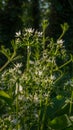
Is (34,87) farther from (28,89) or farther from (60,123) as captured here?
(60,123)

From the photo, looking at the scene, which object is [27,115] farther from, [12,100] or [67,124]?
[67,124]

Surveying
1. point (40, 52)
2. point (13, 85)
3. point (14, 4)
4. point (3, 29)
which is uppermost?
point (14, 4)

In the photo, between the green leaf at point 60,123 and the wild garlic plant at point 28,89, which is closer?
the wild garlic plant at point 28,89

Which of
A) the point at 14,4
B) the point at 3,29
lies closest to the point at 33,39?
the point at 3,29

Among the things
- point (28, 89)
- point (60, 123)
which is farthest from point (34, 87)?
point (60, 123)

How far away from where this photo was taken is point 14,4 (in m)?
14.9

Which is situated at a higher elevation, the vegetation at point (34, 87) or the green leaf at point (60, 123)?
the vegetation at point (34, 87)

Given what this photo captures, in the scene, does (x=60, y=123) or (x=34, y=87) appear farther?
(x=60, y=123)

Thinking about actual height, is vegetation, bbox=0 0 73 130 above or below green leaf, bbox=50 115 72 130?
above

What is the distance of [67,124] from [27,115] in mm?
304

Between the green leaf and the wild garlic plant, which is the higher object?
the wild garlic plant

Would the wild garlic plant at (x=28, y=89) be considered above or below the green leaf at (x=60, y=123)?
above

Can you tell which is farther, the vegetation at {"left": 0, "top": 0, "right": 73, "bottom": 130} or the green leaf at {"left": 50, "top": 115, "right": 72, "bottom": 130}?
the green leaf at {"left": 50, "top": 115, "right": 72, "bottom": 130}

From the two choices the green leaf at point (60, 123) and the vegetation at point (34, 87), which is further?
the green leaf at point (60, 123)
